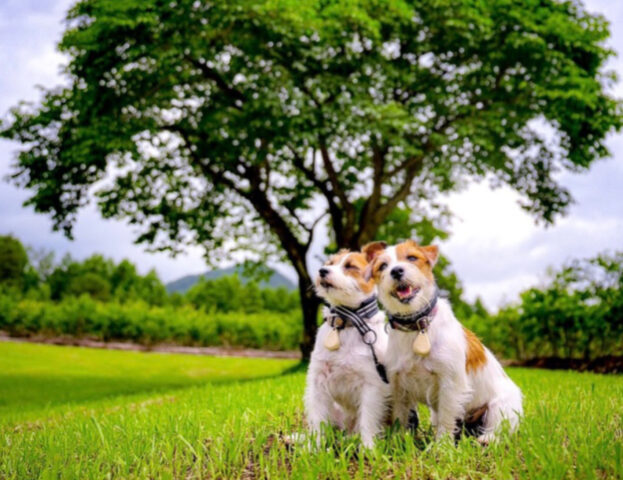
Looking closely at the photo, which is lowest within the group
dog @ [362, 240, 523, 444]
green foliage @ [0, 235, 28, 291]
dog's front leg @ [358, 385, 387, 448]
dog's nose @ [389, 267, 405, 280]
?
dog's front leg @ [358, 385, 387, 448]

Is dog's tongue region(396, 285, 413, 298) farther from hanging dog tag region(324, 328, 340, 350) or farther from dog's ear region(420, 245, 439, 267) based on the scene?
hanging dog tag region(324, 328, 340, 350)

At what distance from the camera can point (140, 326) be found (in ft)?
103

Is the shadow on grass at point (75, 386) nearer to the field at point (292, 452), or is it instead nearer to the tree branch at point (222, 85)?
→ the tree branch at point (222, 85)

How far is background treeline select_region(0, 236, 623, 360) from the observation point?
58.6ft

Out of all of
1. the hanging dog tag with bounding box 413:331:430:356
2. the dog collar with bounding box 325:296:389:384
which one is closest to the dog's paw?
the dog collar with bounding box 325:296:389:384

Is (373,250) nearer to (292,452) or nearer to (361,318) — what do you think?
(361,318)

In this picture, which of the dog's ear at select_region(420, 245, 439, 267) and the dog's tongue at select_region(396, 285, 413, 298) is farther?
the dog's ear at select_region(420, 245, 439, 267)

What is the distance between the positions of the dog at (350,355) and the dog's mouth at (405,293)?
374 millimetres

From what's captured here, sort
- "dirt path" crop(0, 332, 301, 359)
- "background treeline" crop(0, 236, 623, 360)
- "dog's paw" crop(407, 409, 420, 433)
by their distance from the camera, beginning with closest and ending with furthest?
"dog's paw" crop(407, 409, 420, 433) < "background treeline" crop(0, 236, 623, 360) < "dirt path" crop(0, 332, 301, 359)

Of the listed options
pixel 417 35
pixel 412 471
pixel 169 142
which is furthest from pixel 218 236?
pixel 412 471

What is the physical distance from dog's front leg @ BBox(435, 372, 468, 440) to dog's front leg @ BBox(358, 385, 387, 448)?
1.36 ft

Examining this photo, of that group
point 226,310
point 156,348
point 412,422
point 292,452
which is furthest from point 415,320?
point 226,310

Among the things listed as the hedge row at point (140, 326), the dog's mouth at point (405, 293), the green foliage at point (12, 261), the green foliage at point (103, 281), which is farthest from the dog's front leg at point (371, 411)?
the green foliage at point (12, 261)

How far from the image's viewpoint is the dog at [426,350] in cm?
395
